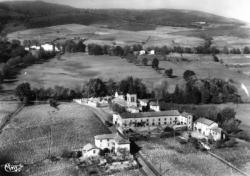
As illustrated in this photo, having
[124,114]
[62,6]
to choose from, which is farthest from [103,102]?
[62,6]

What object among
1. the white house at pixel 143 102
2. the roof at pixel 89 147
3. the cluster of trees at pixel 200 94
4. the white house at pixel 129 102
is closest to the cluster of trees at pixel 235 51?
the cluster of trees at pixel 200 94

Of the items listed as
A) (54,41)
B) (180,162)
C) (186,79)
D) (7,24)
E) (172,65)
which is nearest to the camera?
Answer: (180,162)

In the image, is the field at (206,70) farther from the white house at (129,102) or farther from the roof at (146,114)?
the roof at (146,114)

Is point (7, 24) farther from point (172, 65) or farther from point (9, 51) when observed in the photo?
point (172, 65)

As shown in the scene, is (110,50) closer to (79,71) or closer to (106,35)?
(79,71)

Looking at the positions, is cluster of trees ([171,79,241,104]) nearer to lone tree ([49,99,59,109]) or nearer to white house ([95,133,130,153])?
lone tree ([49,99,59,109])
